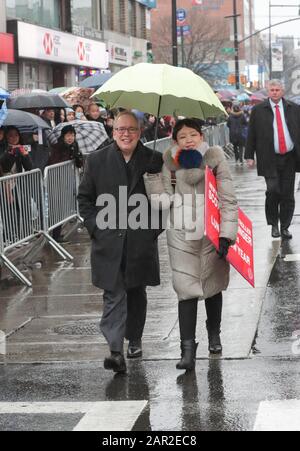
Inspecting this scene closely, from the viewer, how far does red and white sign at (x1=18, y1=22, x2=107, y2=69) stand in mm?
29453

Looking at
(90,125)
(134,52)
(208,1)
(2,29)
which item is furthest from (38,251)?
(208,1)

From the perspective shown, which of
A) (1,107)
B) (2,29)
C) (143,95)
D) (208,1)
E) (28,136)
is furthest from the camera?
(208,1)

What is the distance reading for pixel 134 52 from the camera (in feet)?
155

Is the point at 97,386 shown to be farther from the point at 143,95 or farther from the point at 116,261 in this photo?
the point at 143,95

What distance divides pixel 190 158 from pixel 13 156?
232 inches

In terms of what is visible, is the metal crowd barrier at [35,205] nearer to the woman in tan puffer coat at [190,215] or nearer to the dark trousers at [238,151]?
the woman in tan puffer coat at [190,215]

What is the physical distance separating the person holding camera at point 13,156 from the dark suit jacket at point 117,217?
543cm

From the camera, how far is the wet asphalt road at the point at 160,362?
5988 millimetres

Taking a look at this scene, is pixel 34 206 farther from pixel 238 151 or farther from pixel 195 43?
pixel 195 43

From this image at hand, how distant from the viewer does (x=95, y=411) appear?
6.11 meters

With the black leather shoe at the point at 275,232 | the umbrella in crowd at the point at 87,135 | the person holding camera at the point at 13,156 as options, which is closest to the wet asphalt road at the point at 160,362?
the black leather shoe at the point at 275,232

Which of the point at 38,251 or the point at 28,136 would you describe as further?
the point at 28,136

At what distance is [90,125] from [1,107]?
308 centimetres

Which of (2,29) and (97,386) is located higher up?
(2,29)
